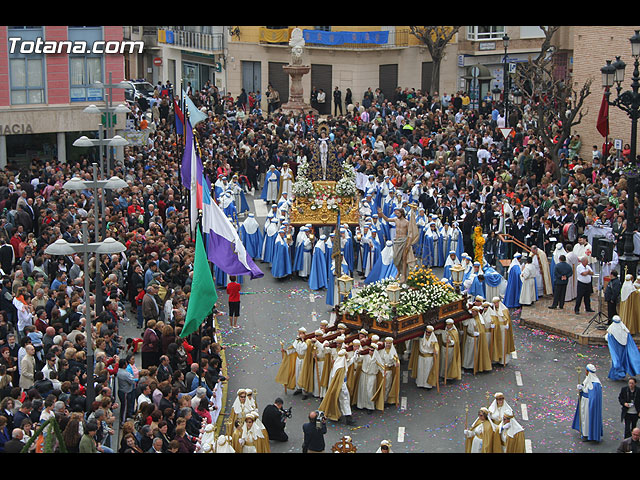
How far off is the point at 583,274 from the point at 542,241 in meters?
3.87

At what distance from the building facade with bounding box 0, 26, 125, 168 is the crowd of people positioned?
1.80 meters

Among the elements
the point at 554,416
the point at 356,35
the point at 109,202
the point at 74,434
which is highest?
the point at 356,35

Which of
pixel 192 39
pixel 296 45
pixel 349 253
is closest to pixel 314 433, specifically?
pixel 349 253

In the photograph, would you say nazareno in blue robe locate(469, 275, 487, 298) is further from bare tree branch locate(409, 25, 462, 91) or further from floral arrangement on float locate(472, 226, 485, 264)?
bare tree branch locate(409, 25, 462, 91)

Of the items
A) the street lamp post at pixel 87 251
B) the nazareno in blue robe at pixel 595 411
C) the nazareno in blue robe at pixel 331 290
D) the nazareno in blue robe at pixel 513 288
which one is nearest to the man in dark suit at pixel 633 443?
the nazareno in blue robe at pixel 595 411

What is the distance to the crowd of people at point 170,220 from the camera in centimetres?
1339

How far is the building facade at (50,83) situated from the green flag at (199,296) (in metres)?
19.8

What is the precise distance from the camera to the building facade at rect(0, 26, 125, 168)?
108 ft

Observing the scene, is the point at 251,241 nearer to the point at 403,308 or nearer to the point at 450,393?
the point at 403,308

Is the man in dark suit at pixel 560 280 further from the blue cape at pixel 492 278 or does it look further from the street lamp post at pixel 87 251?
the street lamp post at pixel 87 251

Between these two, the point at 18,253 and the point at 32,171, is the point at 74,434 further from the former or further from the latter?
the point at 32,171

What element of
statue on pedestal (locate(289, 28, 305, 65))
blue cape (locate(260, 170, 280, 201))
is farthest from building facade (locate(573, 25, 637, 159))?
statue on pedestal (locate(289, 28, 305, 65))

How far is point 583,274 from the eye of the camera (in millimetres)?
20875

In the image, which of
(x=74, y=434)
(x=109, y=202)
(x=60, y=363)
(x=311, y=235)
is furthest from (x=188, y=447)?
(x=109, y=202)
